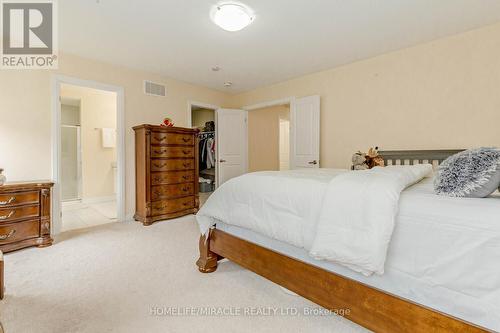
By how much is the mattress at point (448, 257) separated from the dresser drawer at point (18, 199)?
328 centimetres

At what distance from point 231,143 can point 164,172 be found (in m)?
1.73

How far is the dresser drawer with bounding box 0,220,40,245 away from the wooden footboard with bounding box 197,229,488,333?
2369 millimetres

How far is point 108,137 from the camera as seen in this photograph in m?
5.60

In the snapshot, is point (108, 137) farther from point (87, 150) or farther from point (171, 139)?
point (171, 139)

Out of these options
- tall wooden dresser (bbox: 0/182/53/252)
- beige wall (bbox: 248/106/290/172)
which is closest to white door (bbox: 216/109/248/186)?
beige wall (bbox: 248/106/290/172)

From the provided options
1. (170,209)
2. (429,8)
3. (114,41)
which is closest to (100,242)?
(170,209)

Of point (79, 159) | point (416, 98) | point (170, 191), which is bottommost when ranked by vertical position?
point (170, 191)

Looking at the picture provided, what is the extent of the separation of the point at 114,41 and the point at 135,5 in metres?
0.93

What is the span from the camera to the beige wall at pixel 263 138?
5.52m

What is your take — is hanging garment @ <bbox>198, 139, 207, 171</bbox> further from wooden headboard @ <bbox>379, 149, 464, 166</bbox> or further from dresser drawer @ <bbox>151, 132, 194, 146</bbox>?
wooden headboard @ <bbox>379, 149, 464, 166</bbox>

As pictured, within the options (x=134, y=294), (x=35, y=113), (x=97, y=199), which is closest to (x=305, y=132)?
(x=134, y=294)

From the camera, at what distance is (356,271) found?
1.18 m

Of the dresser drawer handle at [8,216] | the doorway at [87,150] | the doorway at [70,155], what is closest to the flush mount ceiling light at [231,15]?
the dresser drawer handle at [8,216]

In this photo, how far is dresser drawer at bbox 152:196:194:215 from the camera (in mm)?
3694
